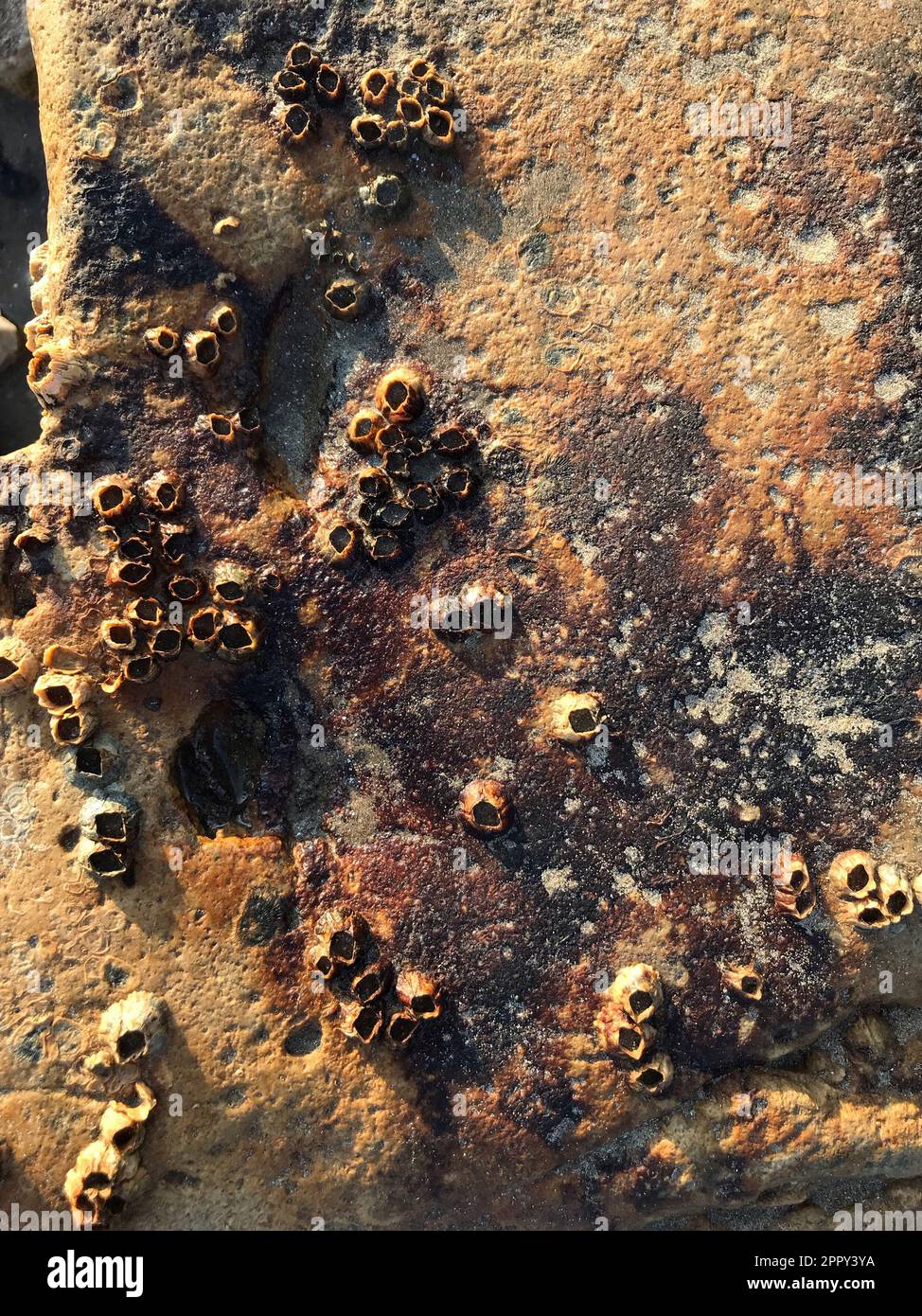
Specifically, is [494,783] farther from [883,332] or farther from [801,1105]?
[883,332]

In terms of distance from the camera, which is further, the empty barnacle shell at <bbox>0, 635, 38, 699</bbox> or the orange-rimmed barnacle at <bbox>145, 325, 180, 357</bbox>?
the orange-rimmed barnacle at <bbox>145, 325, 180, 357</bbox>

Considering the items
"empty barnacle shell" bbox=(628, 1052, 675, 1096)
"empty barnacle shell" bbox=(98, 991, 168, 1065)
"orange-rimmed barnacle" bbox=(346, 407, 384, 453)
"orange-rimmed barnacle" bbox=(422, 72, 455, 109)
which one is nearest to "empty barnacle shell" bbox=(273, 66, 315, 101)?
"orange-rimmed barnacle" bbox=(422, 72, 455, 109)

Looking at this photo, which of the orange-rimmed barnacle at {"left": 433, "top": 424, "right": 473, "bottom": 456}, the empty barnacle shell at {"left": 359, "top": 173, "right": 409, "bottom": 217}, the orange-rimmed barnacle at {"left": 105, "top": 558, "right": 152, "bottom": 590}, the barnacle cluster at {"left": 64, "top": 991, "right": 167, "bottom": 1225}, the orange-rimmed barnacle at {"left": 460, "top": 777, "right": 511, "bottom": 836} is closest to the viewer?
the barnacle cluster at {"left": 64, "top": 991, "right": 167, "bottom": 1225}

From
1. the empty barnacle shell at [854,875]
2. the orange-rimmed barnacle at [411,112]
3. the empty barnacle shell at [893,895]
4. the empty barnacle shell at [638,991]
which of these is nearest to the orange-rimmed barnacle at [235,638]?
the empty barnacle shell at [638,991]

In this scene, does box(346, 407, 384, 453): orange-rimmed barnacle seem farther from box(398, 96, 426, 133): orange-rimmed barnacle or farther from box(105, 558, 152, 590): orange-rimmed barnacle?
box(398, 96, 426, 133): orange-rimmed barnacle

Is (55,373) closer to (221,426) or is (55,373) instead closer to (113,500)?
(113,500)

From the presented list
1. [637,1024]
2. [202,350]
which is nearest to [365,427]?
[202,350]

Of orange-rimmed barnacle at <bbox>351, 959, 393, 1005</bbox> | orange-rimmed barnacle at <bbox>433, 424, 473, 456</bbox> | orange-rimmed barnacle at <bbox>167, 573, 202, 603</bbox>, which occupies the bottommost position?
orange-rimmed barnacle at <bbox>351, 959, 393, 1005</bbox>

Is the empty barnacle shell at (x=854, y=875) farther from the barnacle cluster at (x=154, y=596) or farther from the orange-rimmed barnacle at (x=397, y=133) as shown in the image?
the orange-rimmed barnacle at (x=397, y=133)
